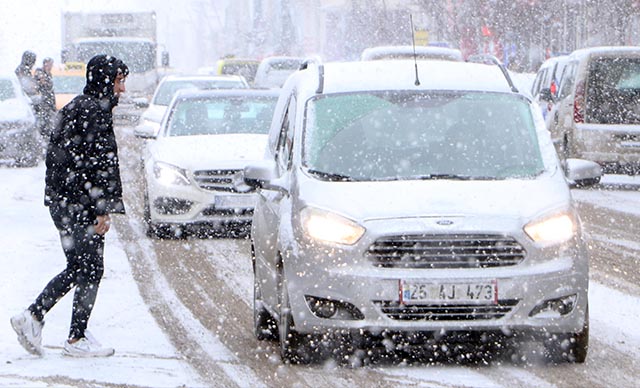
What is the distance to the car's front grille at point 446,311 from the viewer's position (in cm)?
786

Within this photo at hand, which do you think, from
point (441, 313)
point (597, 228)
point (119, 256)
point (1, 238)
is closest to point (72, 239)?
point (441, 313)

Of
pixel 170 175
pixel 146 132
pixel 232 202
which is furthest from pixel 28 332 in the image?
pixel 146 132

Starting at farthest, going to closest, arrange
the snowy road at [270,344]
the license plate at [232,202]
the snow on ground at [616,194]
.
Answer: the snow on ground at [616,194] → the license plate at [232,202] → the snowy road at [270,344]

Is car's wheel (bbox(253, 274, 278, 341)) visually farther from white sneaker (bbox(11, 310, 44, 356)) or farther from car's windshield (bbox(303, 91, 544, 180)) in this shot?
white sneaker (bbox(11, 310, 44, 356))

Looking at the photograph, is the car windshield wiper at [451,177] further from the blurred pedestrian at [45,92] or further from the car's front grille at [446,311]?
the blurred pedestrian at [45,92]

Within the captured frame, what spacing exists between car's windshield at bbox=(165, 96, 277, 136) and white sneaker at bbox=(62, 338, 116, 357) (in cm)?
827

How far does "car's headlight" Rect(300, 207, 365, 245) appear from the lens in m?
7.91

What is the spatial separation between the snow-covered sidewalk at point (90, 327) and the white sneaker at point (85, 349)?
34 mm

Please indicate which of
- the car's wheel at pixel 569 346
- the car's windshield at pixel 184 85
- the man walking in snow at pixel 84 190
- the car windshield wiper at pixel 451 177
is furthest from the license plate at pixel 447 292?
the car's windshield at pixel 184 85

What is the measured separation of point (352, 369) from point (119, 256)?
6021mm

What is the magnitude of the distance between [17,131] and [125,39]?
26.1 meters

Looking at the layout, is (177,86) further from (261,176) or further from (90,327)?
(261,176)

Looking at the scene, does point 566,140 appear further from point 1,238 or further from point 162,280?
point 162,280

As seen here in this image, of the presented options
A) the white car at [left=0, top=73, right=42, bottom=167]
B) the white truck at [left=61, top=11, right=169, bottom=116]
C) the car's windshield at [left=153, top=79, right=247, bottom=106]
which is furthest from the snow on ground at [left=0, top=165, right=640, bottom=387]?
the white truck at [left=61, top=11, right=169, bottom=116]
